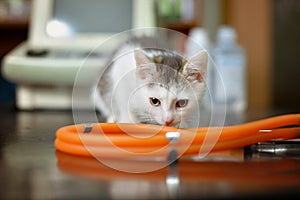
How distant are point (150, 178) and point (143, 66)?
252 millimetres

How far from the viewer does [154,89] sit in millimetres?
653

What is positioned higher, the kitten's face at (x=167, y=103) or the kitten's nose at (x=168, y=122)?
the kitten's face at (x=167, y=103)

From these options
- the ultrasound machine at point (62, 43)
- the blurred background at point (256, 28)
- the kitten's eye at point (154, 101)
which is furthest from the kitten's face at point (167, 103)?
the blurred background at point (256, 28)

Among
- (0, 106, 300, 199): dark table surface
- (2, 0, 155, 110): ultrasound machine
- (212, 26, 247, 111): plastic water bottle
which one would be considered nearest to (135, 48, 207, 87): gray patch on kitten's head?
(0, 106, 300, 199): dark table surface

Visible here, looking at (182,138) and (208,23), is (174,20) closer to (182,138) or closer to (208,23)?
(208,23)

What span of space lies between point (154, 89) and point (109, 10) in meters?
0.91

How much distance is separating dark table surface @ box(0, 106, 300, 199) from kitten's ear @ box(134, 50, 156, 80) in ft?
0.54

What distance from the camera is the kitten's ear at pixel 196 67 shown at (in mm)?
642

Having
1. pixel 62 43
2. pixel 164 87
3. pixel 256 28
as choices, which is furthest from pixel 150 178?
pixel 256 28

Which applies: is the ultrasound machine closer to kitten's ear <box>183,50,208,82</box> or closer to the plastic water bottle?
the plastic water bottle

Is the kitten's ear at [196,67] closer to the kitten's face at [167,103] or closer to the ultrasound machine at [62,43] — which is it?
the kitten's face at [167,103]

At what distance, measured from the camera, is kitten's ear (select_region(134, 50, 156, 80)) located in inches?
25.8

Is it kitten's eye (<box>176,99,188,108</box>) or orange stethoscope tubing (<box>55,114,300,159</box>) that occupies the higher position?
kitten's eye (<box>176,99,188,108</box>)

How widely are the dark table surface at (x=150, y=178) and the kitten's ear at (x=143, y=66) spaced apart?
0.54 ft
